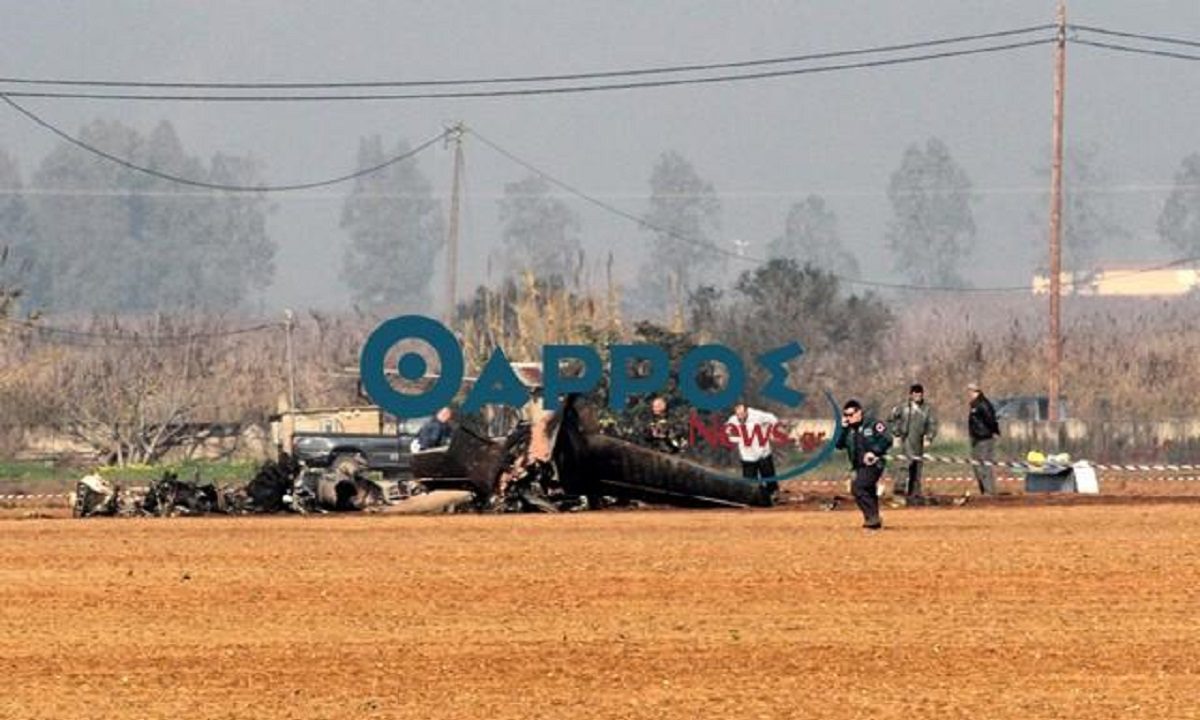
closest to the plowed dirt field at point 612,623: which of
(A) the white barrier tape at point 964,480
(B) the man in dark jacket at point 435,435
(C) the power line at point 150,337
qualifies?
(B) the man in dark jacket at point 435,435

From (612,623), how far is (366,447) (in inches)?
1071

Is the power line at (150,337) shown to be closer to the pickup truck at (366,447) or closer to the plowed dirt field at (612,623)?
the pickup truck at (366,447)

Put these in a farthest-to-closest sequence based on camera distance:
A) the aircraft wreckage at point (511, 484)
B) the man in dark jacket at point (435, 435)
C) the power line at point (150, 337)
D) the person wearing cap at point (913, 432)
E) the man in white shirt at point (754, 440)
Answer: the power line at point (150, 337)
the man in dark jacket at point (435, 435)
the person wearing cap at point (913, 432)
the aircraft wreckage at point (511, 484)
the man in white shirt at point (754, 440)

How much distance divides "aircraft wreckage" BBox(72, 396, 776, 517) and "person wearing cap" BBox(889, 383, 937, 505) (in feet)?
6.53

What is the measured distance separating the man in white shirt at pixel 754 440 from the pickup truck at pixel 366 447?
429 inches

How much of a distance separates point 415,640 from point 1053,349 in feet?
128

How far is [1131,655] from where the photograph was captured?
1984 centimetres

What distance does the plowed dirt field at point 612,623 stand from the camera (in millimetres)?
17938

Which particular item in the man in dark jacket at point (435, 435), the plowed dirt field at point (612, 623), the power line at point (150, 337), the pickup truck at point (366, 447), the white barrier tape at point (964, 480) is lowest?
the plowed dirt field at point (612, 623)

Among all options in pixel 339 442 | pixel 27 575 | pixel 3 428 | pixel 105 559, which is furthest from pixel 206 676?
pixel 3 428

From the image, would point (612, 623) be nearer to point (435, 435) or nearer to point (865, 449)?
point (865, 449)

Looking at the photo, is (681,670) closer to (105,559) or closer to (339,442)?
(105,559)

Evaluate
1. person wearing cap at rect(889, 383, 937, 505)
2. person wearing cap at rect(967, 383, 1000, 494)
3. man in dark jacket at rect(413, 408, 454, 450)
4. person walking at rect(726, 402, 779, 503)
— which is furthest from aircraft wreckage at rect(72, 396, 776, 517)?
person wearing cap at rect(967, 383, 1000, 494)

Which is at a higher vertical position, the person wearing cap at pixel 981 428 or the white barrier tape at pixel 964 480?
the person wearing cap at pixel 981 428
